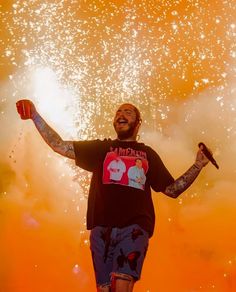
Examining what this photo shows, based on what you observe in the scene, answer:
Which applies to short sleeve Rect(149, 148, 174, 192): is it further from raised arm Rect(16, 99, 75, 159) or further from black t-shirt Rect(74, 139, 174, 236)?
raised arm Rect(16, 99, 75, 159)

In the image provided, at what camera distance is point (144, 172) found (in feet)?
8.93

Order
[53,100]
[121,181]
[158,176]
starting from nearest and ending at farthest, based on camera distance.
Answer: [121,181], [158,176], [53,100]

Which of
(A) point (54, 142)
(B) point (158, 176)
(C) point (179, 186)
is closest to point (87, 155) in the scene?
(A) point (54, 142)

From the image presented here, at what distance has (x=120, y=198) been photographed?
102 inches

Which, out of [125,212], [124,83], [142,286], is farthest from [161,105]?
[125,212]

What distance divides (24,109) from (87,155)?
45 centimetres

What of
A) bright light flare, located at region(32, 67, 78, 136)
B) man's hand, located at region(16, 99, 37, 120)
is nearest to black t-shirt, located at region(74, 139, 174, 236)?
man's hand, located at region(16, 99, 37, 120)

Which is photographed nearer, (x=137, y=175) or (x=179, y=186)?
(x=137, y=175)

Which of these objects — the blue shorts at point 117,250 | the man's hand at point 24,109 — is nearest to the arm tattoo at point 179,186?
the blue shorts at point 117,250

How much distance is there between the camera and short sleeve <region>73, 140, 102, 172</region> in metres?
2.78

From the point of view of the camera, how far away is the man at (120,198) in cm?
247

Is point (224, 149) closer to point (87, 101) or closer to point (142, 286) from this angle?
point (87, 101)

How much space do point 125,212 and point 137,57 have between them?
2.96 meters

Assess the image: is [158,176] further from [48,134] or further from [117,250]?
[48,134]
